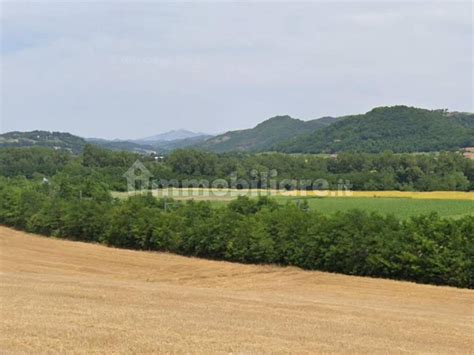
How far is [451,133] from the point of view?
186125 mm

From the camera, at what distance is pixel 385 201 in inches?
3039

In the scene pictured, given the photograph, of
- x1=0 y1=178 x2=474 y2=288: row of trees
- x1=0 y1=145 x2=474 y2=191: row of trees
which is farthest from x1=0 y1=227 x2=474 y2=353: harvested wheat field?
x1=0 y1=145 x2=474 y2=191: row of trees

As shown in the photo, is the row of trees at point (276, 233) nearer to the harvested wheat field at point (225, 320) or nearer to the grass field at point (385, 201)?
the harvested wheat field at point (225, 320)

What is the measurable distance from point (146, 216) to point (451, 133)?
151373 millimetres

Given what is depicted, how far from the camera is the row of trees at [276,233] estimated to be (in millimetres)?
37469

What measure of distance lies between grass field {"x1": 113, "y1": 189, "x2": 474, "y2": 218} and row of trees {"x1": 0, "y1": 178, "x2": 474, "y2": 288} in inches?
400

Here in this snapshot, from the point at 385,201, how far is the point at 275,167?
1712 inches

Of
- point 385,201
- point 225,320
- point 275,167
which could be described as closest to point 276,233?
point 225,320

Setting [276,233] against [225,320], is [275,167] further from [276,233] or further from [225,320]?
[225,320]

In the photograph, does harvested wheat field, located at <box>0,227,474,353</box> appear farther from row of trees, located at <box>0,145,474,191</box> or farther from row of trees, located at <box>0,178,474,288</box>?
row of trees, located at <box>0,145,474,191</box>

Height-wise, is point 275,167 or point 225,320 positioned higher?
point 275,167

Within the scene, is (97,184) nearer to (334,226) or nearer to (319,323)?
(334,226)


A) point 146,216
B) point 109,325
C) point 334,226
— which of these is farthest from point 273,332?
point 146,216

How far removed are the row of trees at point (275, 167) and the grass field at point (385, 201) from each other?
8.66 meters
